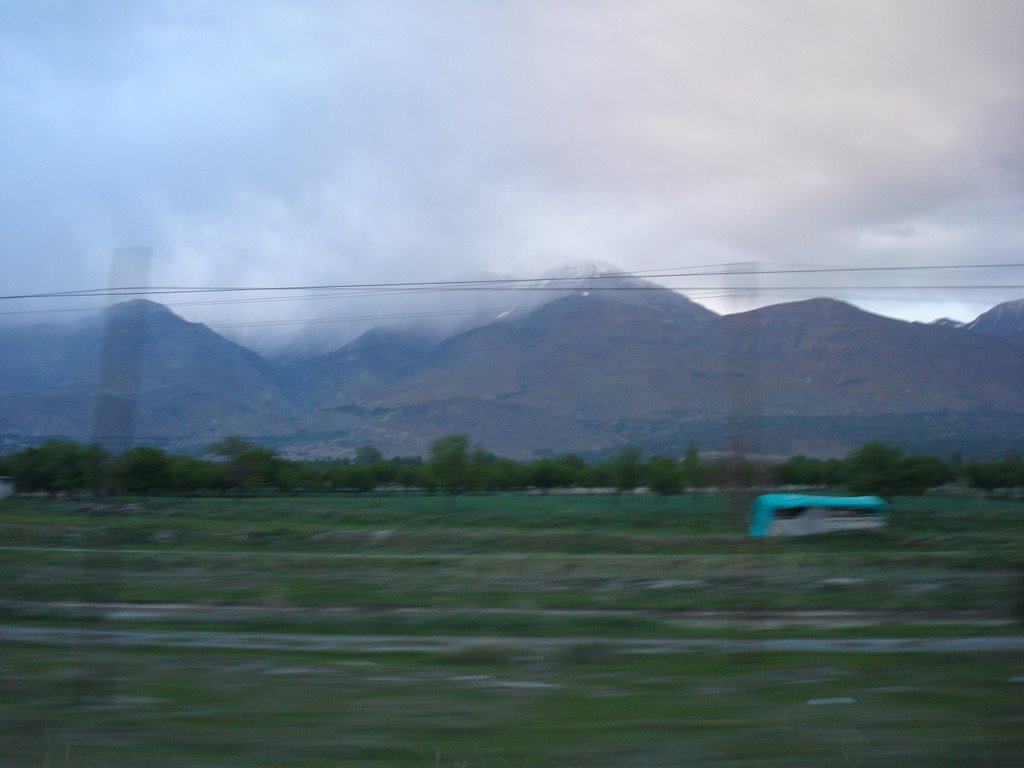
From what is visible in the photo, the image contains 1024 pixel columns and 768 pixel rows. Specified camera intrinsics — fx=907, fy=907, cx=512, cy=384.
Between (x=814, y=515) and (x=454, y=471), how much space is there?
30.7 m

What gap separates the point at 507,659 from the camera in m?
12.4

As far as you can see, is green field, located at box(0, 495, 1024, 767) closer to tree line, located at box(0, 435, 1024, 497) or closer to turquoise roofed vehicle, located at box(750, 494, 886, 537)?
turquoise roofed vehicle, located at box(750, 494, 886, 537)

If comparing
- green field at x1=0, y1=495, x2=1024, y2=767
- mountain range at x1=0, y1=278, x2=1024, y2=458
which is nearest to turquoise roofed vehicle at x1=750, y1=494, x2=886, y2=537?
mountain range at x1=0, y1=278, x2=1024, y2=458

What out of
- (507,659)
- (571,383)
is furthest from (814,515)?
(571,383)

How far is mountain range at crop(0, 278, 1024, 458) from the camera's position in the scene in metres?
31.5

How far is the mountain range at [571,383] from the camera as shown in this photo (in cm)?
3147

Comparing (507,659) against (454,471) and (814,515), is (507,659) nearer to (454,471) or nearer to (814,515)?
(814,515)

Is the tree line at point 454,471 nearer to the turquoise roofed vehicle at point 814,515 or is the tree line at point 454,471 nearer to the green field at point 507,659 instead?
the turquoise roofed vehicle at point 814,515

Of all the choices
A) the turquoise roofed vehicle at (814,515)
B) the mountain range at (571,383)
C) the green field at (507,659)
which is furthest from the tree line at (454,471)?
the green field at (507,659)

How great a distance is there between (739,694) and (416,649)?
19.7 ft

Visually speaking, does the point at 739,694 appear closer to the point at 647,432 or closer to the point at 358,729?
the point at 358,729

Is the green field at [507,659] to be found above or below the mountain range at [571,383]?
below

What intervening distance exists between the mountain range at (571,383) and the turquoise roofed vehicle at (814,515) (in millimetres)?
3569

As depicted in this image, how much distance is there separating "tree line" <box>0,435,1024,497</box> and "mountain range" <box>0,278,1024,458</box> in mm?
2644
